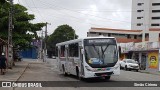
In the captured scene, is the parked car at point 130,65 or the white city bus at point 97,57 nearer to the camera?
the white city bus at point 97,57

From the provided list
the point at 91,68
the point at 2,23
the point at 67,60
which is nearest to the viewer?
the point at 91,68

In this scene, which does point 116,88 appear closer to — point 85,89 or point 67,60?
point 85,89

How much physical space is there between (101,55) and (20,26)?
66.5 ft

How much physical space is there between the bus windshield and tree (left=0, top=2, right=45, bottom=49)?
18.6 metres

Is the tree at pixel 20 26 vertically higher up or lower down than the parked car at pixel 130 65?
A: higher up

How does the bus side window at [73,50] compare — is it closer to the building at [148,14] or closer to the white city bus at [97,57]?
the white city bus at [97,57]

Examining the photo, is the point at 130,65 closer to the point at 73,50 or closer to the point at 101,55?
the point at 73,50

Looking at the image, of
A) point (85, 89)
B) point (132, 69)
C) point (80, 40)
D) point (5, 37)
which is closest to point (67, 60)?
point (80, 40)

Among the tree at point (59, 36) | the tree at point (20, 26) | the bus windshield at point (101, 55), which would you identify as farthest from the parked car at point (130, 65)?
the tree at point (59, 36)

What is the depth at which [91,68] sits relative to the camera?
77.9 ft

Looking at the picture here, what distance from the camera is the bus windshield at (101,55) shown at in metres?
24.0

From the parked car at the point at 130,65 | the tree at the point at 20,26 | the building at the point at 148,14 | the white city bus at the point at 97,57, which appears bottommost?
the parked car at the point at 130,65

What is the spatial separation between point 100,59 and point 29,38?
21289mm

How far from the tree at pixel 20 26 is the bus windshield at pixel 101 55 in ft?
60.9
